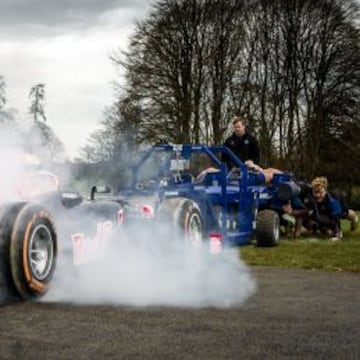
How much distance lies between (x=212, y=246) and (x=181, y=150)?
10.4 feet

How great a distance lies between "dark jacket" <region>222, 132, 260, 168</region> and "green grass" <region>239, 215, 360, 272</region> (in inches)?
60.8

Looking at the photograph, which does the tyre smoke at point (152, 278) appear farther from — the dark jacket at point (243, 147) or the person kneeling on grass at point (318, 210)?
the person kneeling on grass at point (318, 210)

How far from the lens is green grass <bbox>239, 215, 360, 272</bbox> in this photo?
912 cm

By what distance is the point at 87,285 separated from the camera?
22.2 ft

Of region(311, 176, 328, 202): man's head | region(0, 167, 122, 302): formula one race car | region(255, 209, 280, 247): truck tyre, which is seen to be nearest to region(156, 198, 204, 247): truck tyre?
region(0, 167, 122, 302): formula one race car

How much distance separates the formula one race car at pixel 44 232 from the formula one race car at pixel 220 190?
2.82m

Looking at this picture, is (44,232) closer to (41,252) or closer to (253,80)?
(41,252)

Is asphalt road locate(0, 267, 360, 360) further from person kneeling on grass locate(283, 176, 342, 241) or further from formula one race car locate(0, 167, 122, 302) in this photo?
person kneeling on grass locate(283, 176, 342, 241)

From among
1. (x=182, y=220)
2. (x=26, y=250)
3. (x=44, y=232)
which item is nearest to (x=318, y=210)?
(x=182, y=220)

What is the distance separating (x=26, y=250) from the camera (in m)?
5.76

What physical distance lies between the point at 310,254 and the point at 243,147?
3246 mm

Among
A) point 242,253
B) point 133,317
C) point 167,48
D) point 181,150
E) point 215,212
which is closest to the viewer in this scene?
point 133,317

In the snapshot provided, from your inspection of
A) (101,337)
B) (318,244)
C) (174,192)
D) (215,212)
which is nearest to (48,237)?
(101,337)

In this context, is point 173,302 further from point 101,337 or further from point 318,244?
point 318,244
